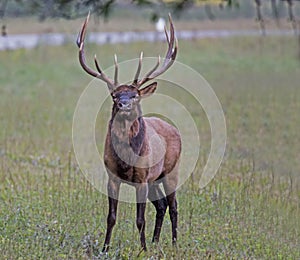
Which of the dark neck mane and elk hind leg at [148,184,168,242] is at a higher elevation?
the dark neck mane

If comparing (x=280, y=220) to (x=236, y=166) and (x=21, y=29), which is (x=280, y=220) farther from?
(x=21, y=29)

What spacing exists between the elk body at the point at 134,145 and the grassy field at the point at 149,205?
56 centimetres

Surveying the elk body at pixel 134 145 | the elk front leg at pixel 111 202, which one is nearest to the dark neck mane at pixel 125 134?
the elk body at pixel 134 145

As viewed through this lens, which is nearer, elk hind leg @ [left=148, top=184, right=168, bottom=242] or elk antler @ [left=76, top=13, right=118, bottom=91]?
elk antler @ [left=76, top=13, right=118, bottom=91]

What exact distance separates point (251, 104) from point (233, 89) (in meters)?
2.40

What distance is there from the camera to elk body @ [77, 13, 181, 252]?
8016mm

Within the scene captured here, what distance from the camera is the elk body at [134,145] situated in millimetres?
8016

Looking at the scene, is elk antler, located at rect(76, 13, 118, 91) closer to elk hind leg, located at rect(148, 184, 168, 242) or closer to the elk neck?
the elk neck

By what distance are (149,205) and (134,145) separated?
235 centimetres

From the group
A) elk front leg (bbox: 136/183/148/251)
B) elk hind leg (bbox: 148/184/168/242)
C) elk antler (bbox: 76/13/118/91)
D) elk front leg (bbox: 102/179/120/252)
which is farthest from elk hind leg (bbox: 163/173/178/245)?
elk antler (bbox: 76/13/118/91)

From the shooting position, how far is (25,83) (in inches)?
869

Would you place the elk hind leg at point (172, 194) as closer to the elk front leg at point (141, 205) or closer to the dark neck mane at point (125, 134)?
the elk front leg at point (141, 205)

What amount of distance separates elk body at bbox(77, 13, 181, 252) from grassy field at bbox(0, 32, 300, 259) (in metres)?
0.56

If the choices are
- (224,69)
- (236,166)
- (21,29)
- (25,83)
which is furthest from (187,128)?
(21,29)
